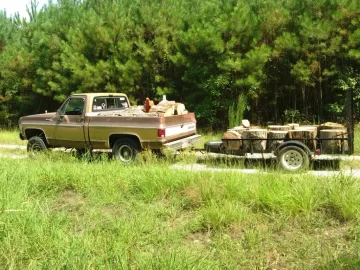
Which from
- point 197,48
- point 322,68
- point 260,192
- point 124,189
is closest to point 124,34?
point 197,48

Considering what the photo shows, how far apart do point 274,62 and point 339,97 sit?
278 centimetres

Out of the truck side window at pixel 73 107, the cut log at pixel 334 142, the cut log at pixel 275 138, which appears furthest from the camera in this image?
the truck side window at pixel 73 107

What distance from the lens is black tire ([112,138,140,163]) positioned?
32.7ft

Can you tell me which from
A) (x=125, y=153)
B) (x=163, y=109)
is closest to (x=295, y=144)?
(x=163, y=109)

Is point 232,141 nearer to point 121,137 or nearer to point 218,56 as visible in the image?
point 121,137

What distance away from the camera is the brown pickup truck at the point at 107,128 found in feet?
31.8

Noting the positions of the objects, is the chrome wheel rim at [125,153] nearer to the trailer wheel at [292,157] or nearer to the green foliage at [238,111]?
the trailer wheel at [292,157]

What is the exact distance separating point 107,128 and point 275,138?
4.03m

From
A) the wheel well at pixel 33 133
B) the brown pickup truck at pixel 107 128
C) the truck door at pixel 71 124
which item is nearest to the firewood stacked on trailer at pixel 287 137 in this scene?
the brown pickup truck at pixel 107 128

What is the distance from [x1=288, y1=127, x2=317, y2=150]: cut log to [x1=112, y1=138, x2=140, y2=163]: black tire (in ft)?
11.9

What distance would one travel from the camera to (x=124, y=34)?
18.2 meters

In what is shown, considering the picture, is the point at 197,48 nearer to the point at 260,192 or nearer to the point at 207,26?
the point at 207,26

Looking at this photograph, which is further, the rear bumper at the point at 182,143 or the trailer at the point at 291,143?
the rear bumper at the point at 182,143

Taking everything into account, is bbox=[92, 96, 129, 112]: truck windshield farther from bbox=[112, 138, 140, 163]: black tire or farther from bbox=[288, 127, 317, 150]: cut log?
bbox=[288, 127, 317, 150]: cut log
